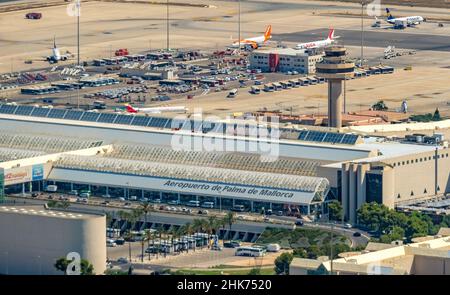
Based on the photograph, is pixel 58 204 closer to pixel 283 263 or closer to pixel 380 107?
pixel 283 263

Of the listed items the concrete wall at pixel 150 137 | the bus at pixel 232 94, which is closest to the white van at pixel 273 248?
the concrete wall at pixel 150 137

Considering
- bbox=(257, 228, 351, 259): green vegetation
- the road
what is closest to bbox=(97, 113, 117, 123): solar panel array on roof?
the road

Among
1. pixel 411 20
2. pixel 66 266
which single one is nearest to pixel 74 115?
pixel 66 266

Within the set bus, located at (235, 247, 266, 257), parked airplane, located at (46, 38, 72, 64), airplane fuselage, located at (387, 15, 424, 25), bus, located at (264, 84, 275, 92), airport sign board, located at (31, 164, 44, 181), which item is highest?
airplane fuselage, located at (387, 15, 424, 25)

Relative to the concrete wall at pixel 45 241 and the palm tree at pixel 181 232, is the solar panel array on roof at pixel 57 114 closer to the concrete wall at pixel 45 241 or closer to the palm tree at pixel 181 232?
the palm tree at pixel 181 232

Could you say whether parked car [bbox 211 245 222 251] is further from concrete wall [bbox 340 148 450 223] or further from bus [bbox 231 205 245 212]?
concrete wall [bbox 340 148 450 223]

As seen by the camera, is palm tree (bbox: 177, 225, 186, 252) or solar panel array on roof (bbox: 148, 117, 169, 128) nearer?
palm tree (bbox: 177, 225, 186, 252)
